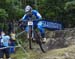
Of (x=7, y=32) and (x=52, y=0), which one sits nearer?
(x=7, y=32)

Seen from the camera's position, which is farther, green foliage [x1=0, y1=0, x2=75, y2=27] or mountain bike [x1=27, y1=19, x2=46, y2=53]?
green foliage [x1=0, y1=0, x2=75, y2=27]

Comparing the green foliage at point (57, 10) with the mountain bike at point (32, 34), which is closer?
the mountain bike at point (32, 34)

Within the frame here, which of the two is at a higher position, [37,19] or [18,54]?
[37,19]

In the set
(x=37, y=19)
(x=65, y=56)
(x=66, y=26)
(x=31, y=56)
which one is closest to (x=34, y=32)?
(x=37, y=19)

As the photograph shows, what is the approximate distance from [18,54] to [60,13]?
6996mm

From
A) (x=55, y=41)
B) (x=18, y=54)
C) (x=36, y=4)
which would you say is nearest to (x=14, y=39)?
(x=18, y=54)

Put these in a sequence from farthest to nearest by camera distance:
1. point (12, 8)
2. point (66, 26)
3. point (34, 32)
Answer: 1. point (66, 26)
2. point (12, 8)
3. point (34, 32)

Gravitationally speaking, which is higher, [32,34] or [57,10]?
[57,10]

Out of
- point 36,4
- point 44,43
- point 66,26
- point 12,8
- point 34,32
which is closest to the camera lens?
point 34,32

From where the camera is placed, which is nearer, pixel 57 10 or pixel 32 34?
pixel 32 34

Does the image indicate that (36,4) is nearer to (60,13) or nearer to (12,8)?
(60,13)

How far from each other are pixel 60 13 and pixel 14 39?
6.09 metres

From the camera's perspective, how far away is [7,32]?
44.0ft

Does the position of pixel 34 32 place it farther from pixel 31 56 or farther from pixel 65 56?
pixel 65 56
